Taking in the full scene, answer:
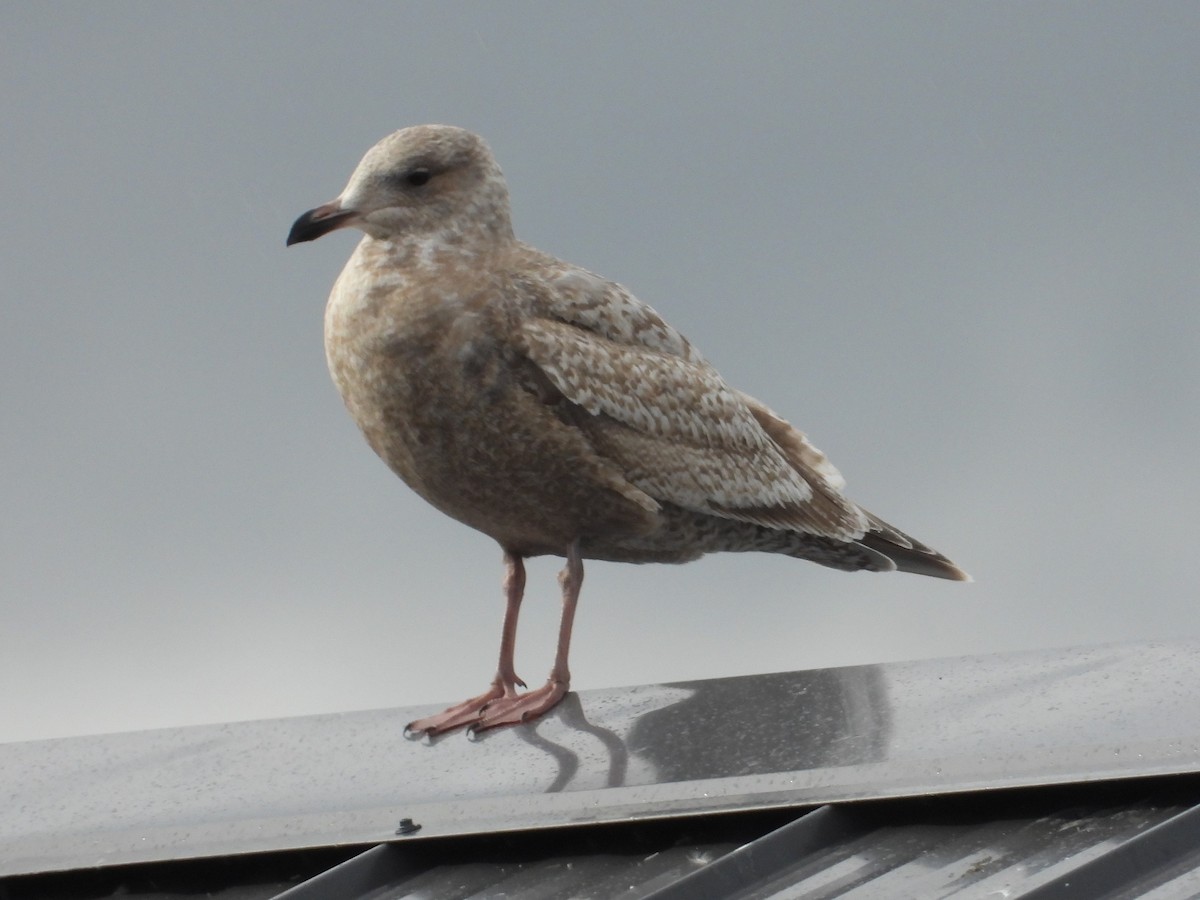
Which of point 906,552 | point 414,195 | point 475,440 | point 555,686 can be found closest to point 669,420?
point 475,440

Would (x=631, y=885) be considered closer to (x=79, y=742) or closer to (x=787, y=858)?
(x=787, y=858)

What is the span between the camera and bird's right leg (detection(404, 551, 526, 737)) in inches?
278

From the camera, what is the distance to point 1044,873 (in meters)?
4.77

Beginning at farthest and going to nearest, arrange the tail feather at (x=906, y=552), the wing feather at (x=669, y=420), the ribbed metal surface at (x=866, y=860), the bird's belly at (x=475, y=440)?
the tail feather at (x=906, y=552) < the wing feather at (x=669, y=420) < the bird's belly at (x=475, y=440) < the ribbed metal surface at (x=866, y=860)

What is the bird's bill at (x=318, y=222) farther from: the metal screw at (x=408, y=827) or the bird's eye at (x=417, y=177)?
the metal screw at (x=408, y=827)

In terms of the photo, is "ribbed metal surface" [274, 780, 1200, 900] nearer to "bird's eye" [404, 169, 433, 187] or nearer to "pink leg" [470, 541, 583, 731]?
"pink leg" [470, 541, 583, 731]

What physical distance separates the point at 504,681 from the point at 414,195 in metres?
1.95

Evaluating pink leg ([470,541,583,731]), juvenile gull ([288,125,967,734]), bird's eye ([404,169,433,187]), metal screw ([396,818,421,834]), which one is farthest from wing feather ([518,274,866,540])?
metal screw ([396,818,421,834])

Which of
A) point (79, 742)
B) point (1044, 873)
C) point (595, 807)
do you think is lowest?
point (1044, 873)

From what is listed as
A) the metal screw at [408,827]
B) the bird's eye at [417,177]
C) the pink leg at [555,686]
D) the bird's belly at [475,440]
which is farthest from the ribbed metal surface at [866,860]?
the bird's eye at [417,177]

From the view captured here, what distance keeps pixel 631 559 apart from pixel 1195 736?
2733mm

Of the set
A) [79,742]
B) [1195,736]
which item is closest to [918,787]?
[1195,736]

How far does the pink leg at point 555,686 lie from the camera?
6.96m

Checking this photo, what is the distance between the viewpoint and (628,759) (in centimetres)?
618
